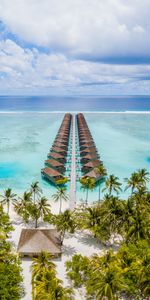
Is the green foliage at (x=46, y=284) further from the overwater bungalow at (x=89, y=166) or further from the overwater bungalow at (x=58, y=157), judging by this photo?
the overwater bungalow at (x=58, y=157)

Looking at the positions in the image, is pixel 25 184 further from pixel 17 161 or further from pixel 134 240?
pixel 134 240

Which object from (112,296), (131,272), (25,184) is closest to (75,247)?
(131,272)

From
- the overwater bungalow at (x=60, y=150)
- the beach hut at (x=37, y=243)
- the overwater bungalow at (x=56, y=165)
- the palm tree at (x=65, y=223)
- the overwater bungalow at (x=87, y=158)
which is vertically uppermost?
the overwater bungalow at (x=60, y=150)

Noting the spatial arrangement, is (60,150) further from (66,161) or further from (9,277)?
(9,277)

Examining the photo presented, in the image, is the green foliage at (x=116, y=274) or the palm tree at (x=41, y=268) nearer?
the green foliage at (x=116, y=274)

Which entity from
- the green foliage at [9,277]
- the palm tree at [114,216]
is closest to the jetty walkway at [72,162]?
the palm tree at [114,216]

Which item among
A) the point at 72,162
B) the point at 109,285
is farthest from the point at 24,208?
the point at 72,162

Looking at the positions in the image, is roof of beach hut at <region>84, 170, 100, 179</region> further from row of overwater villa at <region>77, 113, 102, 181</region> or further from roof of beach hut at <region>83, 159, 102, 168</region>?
roof of beach hut at <region>83, 159, 102, 168</region>

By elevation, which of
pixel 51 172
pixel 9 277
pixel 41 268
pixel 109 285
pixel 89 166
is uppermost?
pixel 89 166
